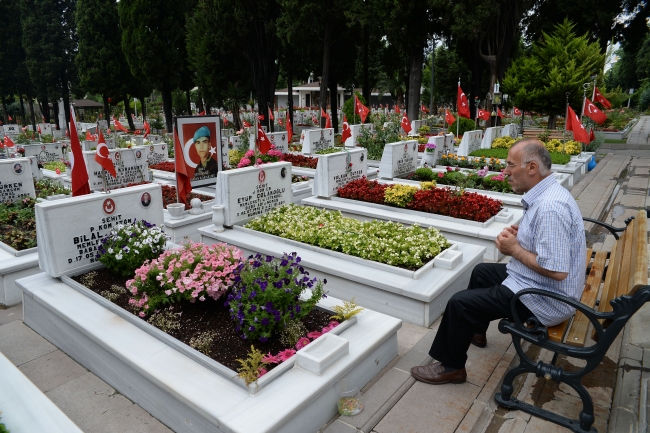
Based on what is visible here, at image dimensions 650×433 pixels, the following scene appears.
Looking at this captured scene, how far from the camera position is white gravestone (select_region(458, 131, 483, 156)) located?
52.0 feet

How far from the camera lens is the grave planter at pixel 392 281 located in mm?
5105

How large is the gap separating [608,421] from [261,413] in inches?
101

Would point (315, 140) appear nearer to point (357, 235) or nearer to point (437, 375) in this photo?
point (357, 235)

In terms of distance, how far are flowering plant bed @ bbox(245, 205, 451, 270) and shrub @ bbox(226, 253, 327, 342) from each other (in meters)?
1.90

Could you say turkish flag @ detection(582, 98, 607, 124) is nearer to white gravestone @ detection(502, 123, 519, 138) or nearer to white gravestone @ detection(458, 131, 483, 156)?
white gravestone @ detection(458, 131, 483, 156)

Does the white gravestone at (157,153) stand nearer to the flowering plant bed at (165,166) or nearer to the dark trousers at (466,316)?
the flowering plant bed at (165,166)

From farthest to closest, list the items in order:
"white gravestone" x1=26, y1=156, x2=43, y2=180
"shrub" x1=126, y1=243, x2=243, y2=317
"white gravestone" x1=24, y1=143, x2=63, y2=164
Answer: "white gravestone" x1=24, y1=143, x2=63, y2=164
"white gravestone" x1=26, y1=156, x2=43, y2=180
"shrub" x1=126, y1=243, x2=243, y2=317

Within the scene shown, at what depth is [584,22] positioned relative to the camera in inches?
995

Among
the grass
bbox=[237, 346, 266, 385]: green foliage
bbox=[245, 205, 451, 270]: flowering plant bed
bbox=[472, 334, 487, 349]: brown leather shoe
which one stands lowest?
bbox=[472, 334, 487, 349]: brown leather shoe

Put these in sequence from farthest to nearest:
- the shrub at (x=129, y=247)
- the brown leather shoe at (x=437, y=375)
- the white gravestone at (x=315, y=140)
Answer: the white gravestone at (x=315, y=140), the shrub at (x=129, y=247), the brown leather shoe at (x=437, y=375)

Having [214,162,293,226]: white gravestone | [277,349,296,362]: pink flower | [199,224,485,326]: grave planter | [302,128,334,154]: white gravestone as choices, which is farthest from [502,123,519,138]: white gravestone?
[277,349,296,362]: pink flower

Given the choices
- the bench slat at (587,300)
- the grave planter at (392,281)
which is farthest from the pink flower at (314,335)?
the bench slat at (587,300)

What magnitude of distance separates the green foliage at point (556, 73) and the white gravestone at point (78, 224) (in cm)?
2125

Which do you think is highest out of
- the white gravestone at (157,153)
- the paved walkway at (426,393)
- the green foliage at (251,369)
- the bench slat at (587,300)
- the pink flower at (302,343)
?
the white gravestone at (157,153)
